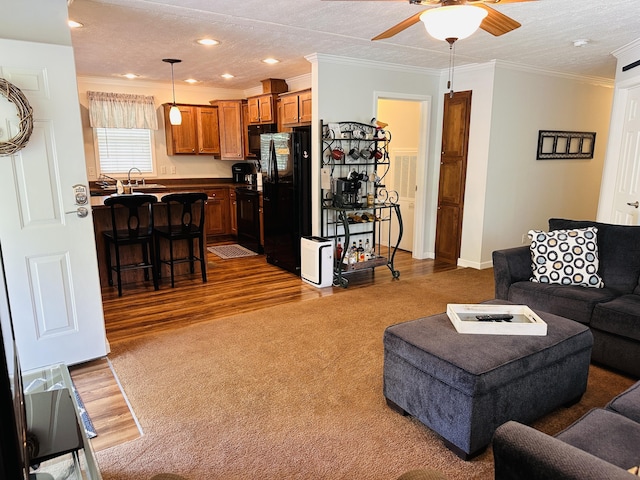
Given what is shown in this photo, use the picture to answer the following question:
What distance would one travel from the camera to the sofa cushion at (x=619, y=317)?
2.71 meters

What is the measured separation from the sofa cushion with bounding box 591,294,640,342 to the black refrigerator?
3.07 meters

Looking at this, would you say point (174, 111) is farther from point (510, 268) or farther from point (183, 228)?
point (510, 268)

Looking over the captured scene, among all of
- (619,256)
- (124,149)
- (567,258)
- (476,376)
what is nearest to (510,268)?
(567,258)

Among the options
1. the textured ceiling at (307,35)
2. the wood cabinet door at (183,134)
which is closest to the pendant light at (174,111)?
the textured ceiling at (307,35)

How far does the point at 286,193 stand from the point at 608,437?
13.6 ft

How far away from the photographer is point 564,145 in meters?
5.93

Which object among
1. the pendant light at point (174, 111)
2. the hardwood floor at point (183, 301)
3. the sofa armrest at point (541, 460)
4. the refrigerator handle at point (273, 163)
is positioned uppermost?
the pendant light at point (174, 111)

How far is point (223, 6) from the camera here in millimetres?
3047

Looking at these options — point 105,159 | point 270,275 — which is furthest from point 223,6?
point 105,159

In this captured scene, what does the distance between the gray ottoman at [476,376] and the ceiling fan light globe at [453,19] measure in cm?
154

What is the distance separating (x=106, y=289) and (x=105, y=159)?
9.34 feet

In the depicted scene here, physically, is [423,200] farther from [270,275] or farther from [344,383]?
[344,383]

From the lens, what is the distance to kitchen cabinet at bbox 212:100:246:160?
7.03 metres

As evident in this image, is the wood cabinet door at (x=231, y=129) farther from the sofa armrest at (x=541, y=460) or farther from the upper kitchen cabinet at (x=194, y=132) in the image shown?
the sofa armrest at (x=541, y=460)
